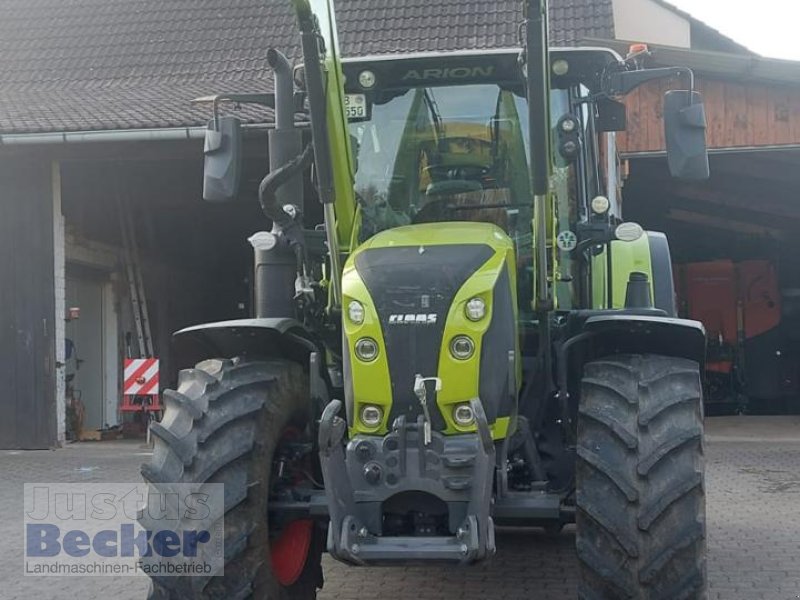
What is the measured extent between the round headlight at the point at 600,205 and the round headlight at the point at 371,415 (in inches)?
76.7

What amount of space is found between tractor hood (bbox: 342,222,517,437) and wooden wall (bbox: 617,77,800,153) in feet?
29.8

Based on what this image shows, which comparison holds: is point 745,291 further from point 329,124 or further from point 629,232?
point 329,124

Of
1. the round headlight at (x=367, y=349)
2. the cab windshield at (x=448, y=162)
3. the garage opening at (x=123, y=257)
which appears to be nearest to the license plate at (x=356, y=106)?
the cab windshield at (x=448, y=162)

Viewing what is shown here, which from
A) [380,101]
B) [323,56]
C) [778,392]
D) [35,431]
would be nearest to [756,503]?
[380,101]

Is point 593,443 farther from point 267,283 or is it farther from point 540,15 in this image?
point 267,283

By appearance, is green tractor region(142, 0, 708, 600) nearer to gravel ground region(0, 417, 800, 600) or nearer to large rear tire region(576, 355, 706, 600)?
large rear tire region(576, 355, 706, 600)

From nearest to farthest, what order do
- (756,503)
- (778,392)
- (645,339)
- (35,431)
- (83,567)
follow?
(645,339) < (83,567) < (756,503) < (35,431) < (778,392)

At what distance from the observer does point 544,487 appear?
188 inches

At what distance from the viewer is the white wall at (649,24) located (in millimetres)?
24781

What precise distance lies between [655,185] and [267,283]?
1246cm

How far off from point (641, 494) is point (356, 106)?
264 cm

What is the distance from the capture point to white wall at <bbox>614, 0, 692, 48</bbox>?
81.3 ft

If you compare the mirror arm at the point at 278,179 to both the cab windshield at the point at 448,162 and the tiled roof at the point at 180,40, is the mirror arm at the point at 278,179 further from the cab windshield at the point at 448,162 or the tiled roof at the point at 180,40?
the tiled roof at the point at 180,40

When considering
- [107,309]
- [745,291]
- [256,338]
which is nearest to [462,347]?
[256,338]
